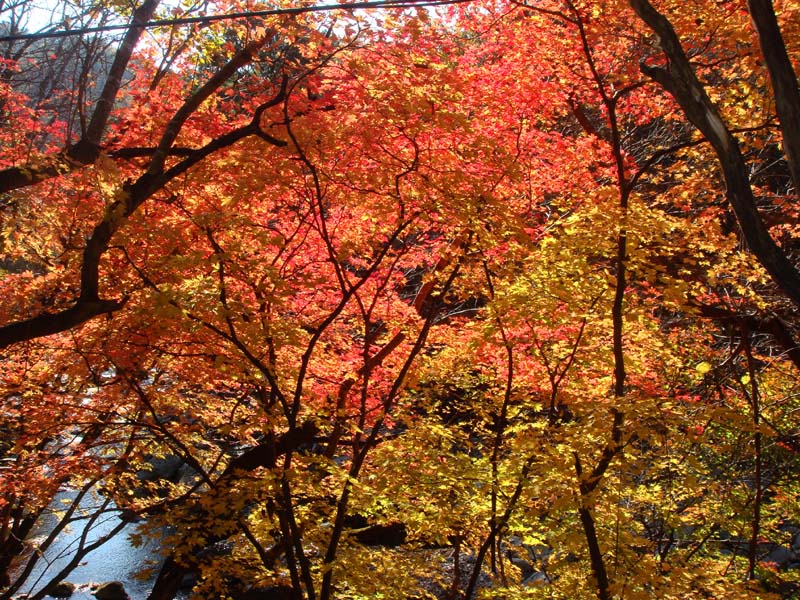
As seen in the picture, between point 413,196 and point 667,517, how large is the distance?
4.21m

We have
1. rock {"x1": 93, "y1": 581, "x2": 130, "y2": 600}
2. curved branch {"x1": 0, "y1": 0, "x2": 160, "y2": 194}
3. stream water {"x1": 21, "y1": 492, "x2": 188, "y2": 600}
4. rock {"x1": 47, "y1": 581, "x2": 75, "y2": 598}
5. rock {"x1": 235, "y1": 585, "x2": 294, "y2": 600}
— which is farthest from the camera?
stream water {"x1": 21, "y1": 492, "x2": 188, "y2": 600}

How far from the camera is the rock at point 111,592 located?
11539 millimetres

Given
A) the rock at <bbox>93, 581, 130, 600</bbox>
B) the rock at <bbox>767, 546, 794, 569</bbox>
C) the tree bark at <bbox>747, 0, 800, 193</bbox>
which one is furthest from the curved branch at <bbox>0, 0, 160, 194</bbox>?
the rock at <bbox>767, 546, 794, 569</bbox>

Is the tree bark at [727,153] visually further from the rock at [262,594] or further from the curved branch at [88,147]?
the rock at [262,594]

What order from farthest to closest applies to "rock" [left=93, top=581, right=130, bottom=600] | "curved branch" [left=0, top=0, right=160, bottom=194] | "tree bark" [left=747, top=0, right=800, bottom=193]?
"rock" [left=93, top=581, right=130, bottom=600], "curved branch" [left=0, top=0, right=160, bottom=194], "tree bark" [left=747, top=0, right=800, bottom=193]

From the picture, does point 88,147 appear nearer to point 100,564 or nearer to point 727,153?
point 727,153

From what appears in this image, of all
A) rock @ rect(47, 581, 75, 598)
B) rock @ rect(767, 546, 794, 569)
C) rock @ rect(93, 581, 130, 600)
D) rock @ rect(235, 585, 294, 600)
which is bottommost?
rock @ rect(47, 581, 75, 598)

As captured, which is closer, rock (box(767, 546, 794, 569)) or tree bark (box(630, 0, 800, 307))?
tree bark (box(630, 0, 800, 307))

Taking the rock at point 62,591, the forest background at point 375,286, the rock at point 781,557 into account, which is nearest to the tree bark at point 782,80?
the forest background at point 375,286

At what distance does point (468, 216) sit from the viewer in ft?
18.4

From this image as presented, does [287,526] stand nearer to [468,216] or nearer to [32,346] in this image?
[468,216]

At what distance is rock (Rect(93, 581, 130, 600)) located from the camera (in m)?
11.5

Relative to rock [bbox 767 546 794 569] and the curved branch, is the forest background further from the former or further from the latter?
rock [bbox 767 546 794 569]

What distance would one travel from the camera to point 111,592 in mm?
11602
